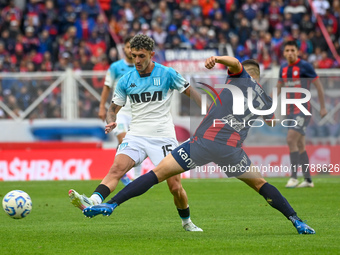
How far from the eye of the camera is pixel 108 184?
7.84 meters

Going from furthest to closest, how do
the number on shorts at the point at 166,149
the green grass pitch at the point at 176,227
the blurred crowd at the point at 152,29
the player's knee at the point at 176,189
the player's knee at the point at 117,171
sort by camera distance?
the blurred crowd at the point at 152,29, the number on shorts at the point at 166,149, the player's knee at the point at 176,189, the player's knee at the point at 117,171, the green grass pitch at the point at 176,227

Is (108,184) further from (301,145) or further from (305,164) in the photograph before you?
(305,164)

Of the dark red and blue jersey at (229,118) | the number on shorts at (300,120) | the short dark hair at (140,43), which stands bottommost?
the number on shorts at (300,120)

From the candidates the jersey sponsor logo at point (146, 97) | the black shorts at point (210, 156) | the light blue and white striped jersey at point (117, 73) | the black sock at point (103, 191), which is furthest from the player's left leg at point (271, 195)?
the light blue and white striped jersey at point (117, 73)

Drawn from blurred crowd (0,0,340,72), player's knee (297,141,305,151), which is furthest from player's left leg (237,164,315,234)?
blurred crowd (0,0,340,72)

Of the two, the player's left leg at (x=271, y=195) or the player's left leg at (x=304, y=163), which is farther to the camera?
the player's left leg at (x=304, y=163)

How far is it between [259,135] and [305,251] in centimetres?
1162

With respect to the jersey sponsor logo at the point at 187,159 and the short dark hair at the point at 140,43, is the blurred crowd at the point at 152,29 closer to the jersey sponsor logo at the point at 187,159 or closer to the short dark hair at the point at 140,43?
the short dark hair at the point at 140,43

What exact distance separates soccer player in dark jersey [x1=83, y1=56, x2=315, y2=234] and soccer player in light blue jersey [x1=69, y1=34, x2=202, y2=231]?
0.67 metres

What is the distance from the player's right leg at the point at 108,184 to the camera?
732cm

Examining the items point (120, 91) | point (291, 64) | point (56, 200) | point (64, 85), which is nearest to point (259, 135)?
point (291, 64)

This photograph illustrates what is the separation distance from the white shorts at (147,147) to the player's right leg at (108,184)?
13 cm

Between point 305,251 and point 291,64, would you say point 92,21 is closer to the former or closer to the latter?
point 291,64

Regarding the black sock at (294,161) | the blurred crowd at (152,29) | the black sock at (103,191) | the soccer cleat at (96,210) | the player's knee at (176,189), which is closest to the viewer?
the soccer cleat at (96,210)
